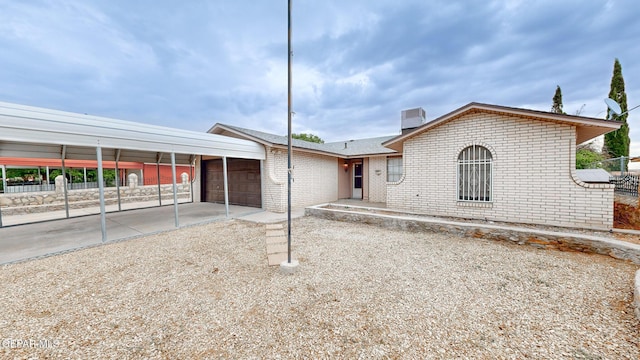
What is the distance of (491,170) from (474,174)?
46 cm

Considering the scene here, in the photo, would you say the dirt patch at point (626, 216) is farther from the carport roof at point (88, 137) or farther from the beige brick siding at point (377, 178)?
the carport roof at point (88, 137)

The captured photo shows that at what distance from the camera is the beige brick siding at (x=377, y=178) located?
12414 mm

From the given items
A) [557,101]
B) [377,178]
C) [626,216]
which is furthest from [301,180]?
[557,101]

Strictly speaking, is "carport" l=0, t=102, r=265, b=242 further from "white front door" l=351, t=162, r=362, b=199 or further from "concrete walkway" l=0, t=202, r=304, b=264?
"white front door" l=351, t=162, r=362, b=199

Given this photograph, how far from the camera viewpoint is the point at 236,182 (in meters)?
11.4

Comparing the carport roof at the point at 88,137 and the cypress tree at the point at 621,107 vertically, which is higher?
the cypress tree at the point at 621,107

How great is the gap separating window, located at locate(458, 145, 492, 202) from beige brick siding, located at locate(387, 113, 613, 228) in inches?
7.0

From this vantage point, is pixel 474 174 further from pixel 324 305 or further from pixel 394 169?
pixel 324 305

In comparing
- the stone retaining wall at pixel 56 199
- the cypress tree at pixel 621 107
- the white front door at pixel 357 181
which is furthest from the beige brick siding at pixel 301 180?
the cypress tree at pixel 621 107

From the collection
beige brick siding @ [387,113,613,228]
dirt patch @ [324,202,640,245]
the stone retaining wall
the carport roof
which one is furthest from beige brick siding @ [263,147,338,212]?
the stone retaining wall

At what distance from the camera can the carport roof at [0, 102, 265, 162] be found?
4344 mm

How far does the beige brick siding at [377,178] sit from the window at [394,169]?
0.21 meters

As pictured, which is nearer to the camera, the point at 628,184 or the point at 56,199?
the point at 628,184

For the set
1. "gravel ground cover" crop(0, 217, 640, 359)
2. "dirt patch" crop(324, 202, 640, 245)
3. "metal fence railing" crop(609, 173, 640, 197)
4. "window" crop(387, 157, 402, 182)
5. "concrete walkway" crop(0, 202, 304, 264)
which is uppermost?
"window" crop(387, 157, 402, 182)
